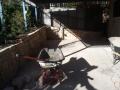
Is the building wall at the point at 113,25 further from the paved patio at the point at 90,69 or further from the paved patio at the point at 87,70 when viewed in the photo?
the paved patio at the point at 87,70

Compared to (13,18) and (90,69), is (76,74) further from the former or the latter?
(13,18)

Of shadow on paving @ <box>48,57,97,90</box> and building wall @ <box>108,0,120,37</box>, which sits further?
building wall @ <box>108,0,120,37</box>

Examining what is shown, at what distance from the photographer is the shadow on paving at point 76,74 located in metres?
8.10

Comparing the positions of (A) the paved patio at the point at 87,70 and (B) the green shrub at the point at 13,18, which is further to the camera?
(B) the green shrub at the point at 13,18

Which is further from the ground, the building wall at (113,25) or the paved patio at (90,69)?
the building wall at (113,25)

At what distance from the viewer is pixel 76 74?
9227mm

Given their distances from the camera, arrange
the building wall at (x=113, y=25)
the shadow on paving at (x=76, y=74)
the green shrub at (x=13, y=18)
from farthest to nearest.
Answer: the building wall at (x=113, y=25) → the green shrub at (x=13, y=18) → the shadow on paving at (x=76, y=74)

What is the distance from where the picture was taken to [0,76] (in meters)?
7.68

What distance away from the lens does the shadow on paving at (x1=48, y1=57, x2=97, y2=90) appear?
8.10 meters

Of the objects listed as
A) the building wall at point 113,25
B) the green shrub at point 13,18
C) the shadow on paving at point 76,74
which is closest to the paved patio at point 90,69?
the shadow on paving at point 76,74

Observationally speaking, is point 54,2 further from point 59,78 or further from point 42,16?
point 59,78

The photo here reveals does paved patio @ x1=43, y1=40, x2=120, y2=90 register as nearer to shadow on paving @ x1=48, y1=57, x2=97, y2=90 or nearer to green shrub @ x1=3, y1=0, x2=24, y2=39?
shadow on paving @ x1=48, y1=57, x2=97, y2=90

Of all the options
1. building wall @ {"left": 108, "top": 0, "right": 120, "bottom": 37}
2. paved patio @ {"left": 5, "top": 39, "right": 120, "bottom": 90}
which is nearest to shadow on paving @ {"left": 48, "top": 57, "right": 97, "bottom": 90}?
paved patio @ {"left": 5, "top": 39, "right": 120, "bottom": 90}

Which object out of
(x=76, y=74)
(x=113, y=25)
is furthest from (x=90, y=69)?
(x=113, y=25)
